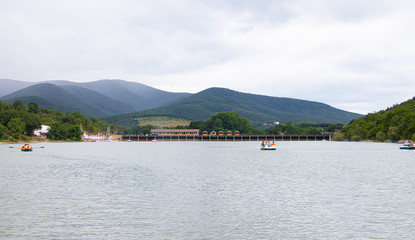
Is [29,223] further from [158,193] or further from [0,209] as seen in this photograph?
[158,193]

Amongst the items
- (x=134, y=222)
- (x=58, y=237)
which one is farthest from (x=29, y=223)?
(x=134, y=222)

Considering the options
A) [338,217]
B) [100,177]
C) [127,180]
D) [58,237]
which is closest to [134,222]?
[58,237]

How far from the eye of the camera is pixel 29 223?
27.7 metres

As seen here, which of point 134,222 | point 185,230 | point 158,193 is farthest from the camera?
point 158,193

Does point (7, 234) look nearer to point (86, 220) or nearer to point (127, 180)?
point (86, 220)

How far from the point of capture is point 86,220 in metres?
28.8

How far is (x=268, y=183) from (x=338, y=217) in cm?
2032

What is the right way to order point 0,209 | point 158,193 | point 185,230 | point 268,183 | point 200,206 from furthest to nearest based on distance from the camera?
point 268,183, point 158,193, point 200,206, point 0,209, point 185,230

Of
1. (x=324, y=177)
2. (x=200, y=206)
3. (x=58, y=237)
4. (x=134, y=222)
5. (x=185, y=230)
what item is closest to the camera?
(x=58, y=237)

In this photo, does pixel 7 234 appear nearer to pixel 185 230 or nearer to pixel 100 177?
pixel 185 230

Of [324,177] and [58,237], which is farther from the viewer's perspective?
[324,177]

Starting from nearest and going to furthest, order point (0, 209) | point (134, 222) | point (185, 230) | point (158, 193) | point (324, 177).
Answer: point (185, 230) → point (134, 222) → point (0, 209) → point (158, 193) → point (324, 177)

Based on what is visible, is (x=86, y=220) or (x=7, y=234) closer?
(x=7, y=234)

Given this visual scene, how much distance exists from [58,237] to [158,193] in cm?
1745
